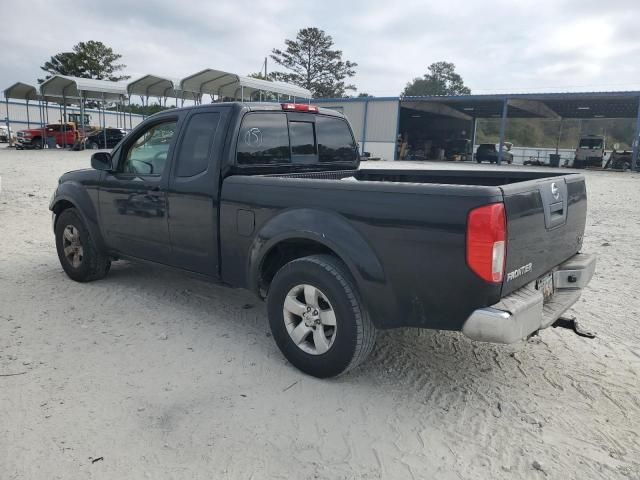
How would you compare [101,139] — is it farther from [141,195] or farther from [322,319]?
[322,319]

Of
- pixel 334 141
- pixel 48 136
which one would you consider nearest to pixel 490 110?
pixel 48 136

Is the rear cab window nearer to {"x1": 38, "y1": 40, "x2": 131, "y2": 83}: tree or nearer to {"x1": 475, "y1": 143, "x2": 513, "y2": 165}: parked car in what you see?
{"x1": 475, "y1": 143, "x2": 513, "y2": 165}: parked car

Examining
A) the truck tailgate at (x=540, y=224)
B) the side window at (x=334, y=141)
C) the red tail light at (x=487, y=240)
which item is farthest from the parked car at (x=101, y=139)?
the red tail light at (x=487, y=240)

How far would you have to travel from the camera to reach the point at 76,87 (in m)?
29.8

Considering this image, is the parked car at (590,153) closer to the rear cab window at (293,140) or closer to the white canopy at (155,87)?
the white canopy at (155,87)

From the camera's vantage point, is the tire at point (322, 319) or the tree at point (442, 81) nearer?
the tire at point (322, 319)

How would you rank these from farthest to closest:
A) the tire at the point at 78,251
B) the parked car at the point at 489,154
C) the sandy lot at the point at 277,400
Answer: the parked car at the point at 489,154, the tire at the point at 78,251, the sandy lot at the point at 277,400

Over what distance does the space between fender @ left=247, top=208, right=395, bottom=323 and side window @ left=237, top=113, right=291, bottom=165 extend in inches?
30.8

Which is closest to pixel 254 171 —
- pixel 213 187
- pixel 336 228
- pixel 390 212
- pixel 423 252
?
pixel 213 187

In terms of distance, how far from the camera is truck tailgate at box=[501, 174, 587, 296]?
106 inches

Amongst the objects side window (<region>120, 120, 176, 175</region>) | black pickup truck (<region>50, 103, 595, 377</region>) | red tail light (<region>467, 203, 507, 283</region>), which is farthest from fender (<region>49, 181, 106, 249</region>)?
red tail light (<region>467, 203, 507, 283</region>)

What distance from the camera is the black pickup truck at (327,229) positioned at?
2650 millimetres

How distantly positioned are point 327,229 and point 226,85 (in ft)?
93.6

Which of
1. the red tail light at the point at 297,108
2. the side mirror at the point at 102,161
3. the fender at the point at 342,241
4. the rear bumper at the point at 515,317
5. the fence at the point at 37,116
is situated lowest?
the rear bumper at the point at 515,317
